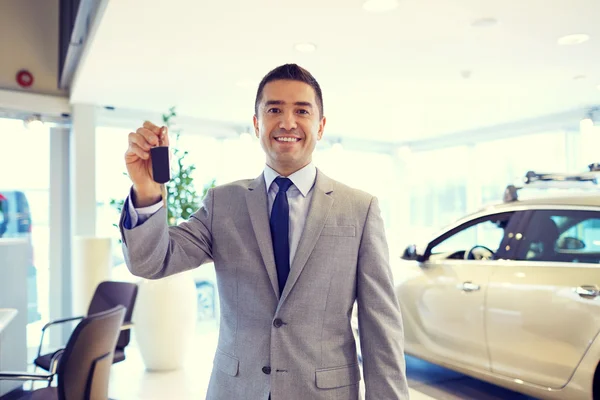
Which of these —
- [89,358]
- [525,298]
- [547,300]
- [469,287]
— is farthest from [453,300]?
[89,358]

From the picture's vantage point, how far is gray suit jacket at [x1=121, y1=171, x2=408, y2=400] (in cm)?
109

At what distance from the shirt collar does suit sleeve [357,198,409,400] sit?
0.57 feet

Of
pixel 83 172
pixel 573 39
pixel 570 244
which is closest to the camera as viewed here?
pixel 570 244

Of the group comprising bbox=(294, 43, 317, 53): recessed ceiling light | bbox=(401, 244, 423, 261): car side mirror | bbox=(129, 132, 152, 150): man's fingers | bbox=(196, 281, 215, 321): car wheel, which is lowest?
bbox=(196, 281, 215, 321): car wheel

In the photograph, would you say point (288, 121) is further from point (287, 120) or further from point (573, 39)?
point (573, 39)

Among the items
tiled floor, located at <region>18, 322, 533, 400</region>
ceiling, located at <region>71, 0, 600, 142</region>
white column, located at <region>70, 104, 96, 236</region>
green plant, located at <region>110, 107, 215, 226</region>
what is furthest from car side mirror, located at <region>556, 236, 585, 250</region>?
white column, located at <region>70, 104, 96, 236</region>

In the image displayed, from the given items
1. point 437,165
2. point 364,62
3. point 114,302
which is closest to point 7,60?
point 114,302

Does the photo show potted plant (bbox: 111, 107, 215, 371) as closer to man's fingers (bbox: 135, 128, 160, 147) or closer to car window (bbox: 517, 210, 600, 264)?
car window (bbox: 517, 210, 600, 264)

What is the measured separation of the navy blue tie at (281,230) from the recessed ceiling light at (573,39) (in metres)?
3.13

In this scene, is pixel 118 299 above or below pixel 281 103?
below

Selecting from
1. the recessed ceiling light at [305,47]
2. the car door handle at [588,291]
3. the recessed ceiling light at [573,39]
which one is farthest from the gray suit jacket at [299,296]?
the recessed ceiling light at [573,39]

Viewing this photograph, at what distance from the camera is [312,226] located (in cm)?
115

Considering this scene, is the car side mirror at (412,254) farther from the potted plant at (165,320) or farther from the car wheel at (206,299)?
the car wheel at (206,299)

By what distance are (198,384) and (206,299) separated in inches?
107
